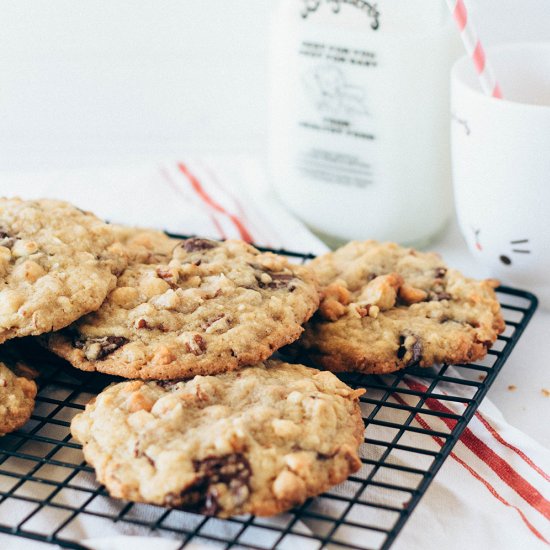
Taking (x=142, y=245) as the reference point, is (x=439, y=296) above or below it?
above

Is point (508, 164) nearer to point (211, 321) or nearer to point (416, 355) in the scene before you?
point (416, 355)

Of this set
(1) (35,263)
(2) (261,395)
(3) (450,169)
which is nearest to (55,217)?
(1) (35,263)

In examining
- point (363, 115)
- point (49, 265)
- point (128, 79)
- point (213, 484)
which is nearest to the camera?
point (213, 484)

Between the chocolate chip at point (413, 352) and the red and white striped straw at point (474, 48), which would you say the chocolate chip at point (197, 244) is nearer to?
the chocolate chip at point (413, 352)

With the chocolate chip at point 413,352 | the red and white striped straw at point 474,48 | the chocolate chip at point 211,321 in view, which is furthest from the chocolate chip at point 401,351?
the red and white striped straw at point 474,48

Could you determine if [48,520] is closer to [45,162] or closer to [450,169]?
[450,169]

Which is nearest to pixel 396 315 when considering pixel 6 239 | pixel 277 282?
pixel 277 282

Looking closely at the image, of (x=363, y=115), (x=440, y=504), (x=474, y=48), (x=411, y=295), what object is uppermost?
(x=474, y=48)
